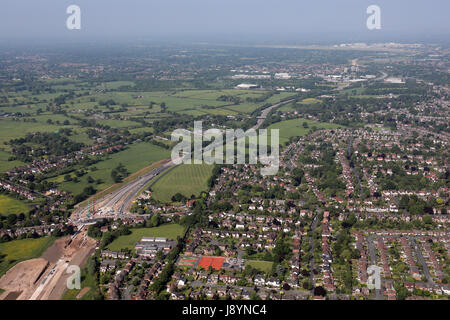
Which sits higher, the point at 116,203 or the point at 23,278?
the point at 116,203

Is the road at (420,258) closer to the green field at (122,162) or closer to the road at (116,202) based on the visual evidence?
the road at (116,202)

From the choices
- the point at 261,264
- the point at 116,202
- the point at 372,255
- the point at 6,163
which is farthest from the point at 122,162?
the point at 372,255

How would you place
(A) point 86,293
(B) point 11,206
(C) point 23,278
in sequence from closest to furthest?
(A) point 86,293 → (C) point 23,278 → (B) point 11,206

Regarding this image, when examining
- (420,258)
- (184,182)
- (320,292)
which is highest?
(184,182)

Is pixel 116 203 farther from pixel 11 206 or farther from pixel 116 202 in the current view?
pixel 11 206
